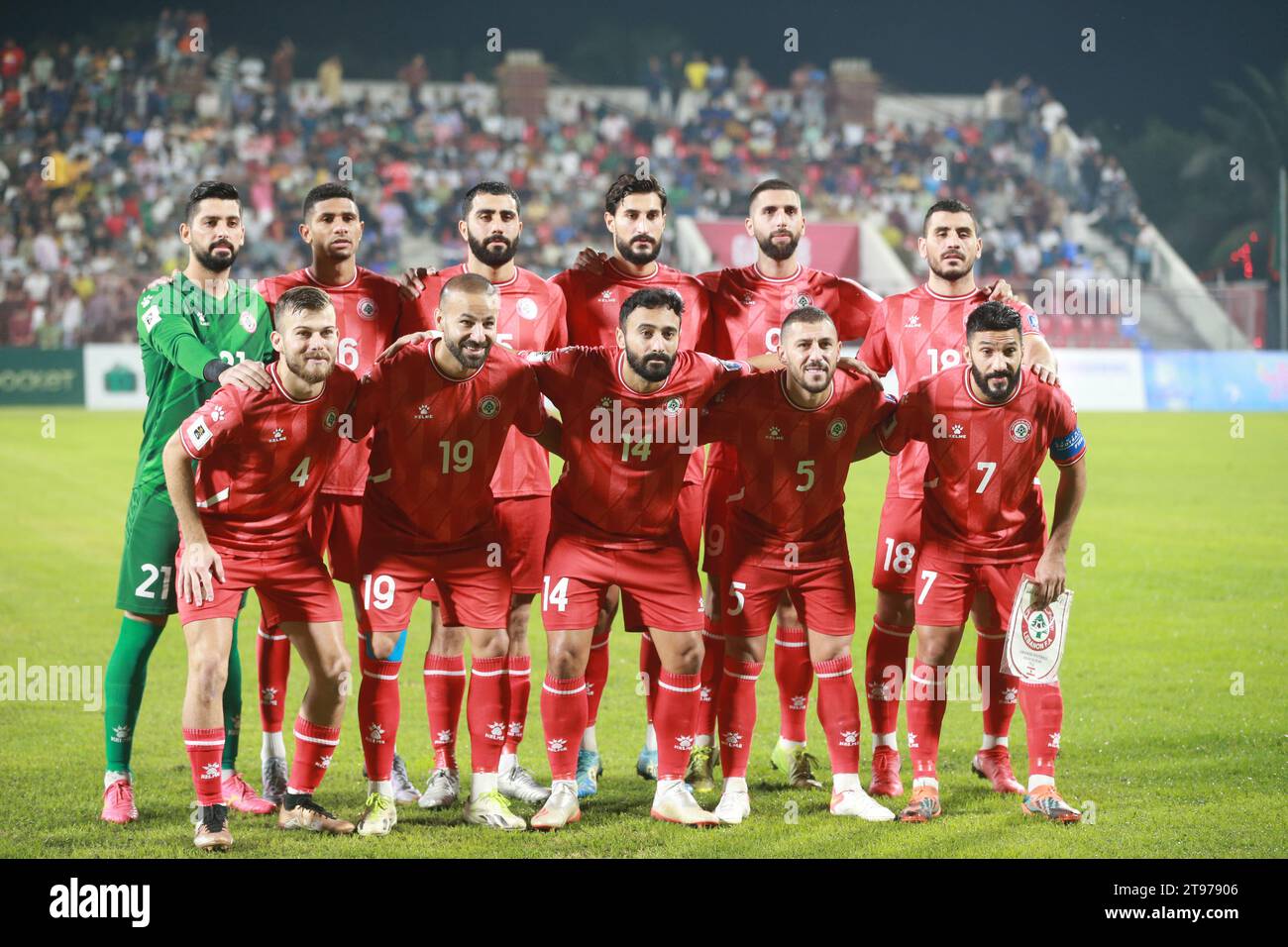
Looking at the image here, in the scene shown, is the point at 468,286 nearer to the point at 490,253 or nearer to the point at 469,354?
the point at 469,354

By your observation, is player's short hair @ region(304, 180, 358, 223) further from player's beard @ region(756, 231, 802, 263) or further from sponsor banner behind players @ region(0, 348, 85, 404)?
sponsor banner behind players @ region(0, 348, 85, 404)

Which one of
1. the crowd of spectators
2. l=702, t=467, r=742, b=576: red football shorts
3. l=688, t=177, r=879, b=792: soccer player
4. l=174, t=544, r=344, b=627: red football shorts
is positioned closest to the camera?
l=174, t=544, r=344, b=627: red football shorts

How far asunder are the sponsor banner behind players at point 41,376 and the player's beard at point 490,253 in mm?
19778

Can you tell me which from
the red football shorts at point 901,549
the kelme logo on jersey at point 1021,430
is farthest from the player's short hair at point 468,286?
the kelme logo on jersey at point 1021,430

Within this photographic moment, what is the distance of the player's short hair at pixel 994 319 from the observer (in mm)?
5266

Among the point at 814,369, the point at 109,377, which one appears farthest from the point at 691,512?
the point at 109,377

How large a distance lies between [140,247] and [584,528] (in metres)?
23.7

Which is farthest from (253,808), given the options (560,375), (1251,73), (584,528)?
(1251,73)

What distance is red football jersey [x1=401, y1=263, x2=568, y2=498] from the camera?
19.3 ft

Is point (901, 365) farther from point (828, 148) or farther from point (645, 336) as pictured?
point (828, 148)

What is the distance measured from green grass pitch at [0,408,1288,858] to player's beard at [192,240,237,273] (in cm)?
206

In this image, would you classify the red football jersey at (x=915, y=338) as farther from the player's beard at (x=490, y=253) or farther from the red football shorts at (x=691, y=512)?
the player's beard at (x=490, y=253)

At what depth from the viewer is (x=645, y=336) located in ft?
16.8

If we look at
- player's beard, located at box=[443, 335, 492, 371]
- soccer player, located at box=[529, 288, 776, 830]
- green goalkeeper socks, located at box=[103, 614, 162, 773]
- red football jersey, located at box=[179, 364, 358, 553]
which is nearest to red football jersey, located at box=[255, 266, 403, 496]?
red football jersey, located at box=[179, 364, 358, 553]
